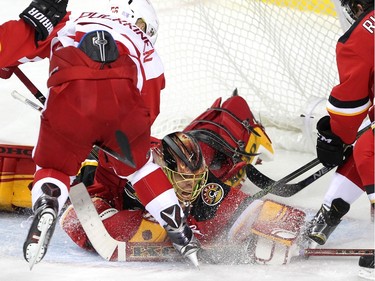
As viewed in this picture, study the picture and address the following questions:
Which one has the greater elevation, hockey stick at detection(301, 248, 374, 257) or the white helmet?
the white helmet

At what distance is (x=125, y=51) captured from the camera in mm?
2834

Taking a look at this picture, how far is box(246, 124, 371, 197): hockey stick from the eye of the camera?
3504 mm

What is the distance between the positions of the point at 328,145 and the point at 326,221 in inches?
9.6

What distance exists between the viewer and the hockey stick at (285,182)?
11.5ft

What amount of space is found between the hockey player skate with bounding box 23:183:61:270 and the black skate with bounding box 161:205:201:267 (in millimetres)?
314

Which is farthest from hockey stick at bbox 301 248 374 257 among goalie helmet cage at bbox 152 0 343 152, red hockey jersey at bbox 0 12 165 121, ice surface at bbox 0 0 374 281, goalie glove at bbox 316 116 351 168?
goalie helmet cage at bbox 152 0 343 152

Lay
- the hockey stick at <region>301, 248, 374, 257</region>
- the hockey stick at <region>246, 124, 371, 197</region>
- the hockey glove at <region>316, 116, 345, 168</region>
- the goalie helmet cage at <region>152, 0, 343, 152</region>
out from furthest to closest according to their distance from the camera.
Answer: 1. the goalie helmet cage at <region>152, 0, 343, 152</region>
2. the hockey stick at <region>246, 124, 371, 197</region>
3. the hockey glove at <region>316, 116, 345, 168</region>
4. the hockey stick at <region>301, 248, 374, 257</region>

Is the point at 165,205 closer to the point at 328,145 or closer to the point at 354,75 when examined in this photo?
the point at 328,145

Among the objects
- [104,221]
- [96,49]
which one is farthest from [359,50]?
[104,221]

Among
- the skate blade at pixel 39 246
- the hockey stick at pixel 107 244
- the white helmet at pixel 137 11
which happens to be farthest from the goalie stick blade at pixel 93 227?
the white helmet at pixel 137 11

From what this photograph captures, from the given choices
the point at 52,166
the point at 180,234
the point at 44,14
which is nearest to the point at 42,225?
the point at 52,166

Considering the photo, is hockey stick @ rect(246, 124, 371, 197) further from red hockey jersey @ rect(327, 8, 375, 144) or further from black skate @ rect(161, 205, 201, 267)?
black skate @ rect(161, 205, 201, 267)

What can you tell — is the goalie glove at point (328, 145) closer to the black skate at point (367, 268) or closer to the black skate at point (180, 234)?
the black skate at point (367, 268)

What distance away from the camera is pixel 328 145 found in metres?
3.02
